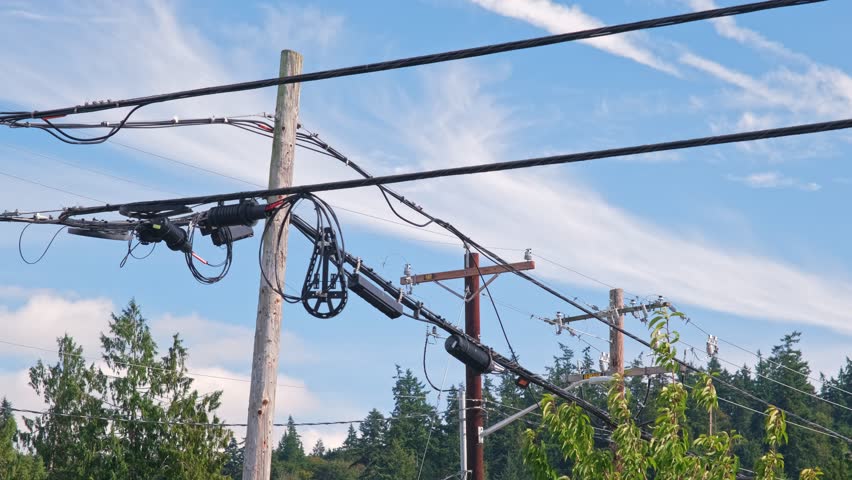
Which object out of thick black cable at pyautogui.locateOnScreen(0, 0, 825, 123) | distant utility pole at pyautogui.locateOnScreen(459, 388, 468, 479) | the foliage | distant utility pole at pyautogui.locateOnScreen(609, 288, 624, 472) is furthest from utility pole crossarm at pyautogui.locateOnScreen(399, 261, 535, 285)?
thick black cable at pyautogui.locateOnScreen(0, 0, 825, 123)

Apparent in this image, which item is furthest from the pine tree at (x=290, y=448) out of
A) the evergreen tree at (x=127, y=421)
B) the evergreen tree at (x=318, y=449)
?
the evergreen tree at (x=127, y=421)

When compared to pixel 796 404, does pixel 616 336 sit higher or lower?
lower

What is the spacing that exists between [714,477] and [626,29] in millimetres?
5362

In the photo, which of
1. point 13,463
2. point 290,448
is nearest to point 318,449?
point 290,448

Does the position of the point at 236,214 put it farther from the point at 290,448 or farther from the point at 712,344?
the point at 290,448

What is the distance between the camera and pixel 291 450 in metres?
131

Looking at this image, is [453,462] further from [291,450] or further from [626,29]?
[626,29]

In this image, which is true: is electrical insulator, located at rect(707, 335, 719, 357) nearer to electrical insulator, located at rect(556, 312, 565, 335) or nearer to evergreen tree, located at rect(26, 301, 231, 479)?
electrical insulator, located at rect(556, 312, 565, 335)

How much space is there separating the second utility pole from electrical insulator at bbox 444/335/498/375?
2.32 m

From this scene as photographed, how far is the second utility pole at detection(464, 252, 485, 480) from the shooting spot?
2169 cm

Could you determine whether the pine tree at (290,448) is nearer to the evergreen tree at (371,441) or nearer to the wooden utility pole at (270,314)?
the evergreen tree at (371,441)

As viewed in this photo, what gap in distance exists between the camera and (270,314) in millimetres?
12609

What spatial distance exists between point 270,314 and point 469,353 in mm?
6872

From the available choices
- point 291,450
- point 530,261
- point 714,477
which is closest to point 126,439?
point 530,261
